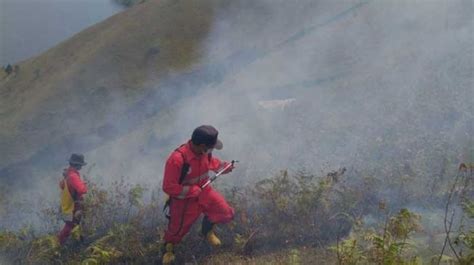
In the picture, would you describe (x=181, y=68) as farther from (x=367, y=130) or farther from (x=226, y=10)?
(x=367, y=130)

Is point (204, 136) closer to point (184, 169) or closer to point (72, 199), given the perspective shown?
point (184, 169)

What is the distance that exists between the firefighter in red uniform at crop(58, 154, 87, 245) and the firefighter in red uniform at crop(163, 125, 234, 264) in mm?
1279

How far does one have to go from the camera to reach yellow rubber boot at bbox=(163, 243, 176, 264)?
202 inches

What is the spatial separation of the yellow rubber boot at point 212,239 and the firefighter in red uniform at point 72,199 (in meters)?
1.64

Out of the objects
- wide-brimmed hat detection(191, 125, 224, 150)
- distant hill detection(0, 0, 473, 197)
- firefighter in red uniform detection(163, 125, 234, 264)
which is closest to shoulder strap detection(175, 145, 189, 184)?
firefighter in red uniform detection(163, 125, 234, 264)

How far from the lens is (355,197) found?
555cm

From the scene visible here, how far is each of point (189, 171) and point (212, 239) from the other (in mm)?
874

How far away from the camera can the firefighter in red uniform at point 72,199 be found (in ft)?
18.8

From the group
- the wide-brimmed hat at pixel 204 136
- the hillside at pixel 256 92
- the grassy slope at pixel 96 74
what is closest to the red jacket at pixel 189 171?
the wide-brimmed hat at pixel 204 136

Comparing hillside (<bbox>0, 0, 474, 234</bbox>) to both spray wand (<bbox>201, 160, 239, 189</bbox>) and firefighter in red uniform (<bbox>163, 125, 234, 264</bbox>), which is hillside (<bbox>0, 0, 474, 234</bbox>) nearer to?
spray wand (<bbox>201, 160, 239, 189</bbox>)

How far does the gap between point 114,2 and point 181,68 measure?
12605 millimetres

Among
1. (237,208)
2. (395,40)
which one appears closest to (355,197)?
(237,208)

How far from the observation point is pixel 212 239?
5.27 m

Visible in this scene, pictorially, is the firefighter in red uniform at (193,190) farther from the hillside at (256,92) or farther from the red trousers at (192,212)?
the hillside at (256,92)
